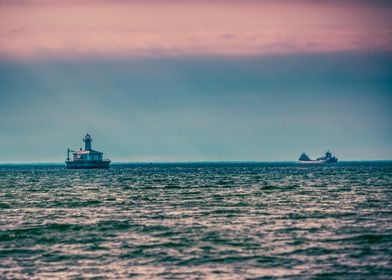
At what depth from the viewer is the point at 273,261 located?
31.8 m

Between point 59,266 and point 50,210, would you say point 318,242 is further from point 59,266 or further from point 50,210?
point 50,210

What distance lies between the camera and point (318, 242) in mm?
36750

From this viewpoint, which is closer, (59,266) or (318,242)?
(59,266)

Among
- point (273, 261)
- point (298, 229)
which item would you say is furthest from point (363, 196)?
point (273, 261)

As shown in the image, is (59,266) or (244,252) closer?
(59,266)

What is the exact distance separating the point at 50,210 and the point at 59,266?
2774 centimetres

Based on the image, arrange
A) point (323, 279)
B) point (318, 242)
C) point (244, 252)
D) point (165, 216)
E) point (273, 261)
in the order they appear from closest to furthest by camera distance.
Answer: point (323, 279) → point (273, 261) → point (244, 252) → point (318, 242) → point (165, 216)

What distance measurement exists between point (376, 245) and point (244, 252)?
6004 millimetres

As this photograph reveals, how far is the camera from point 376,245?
3562cm

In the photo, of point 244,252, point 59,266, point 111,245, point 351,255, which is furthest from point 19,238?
point 351,255

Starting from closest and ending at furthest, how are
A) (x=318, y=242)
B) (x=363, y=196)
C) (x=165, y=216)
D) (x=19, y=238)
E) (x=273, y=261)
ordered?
(x=273, y=261) → (x=318, y=242) → (x=19, y=238) → (x=165, y=216) → (x=363, y=196)

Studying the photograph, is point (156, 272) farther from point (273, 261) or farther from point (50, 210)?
point (50, 210)

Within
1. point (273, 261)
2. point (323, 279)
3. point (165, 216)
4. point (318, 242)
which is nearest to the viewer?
point (323, 279)

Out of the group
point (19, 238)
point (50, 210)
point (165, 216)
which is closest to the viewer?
point (19, 238)
